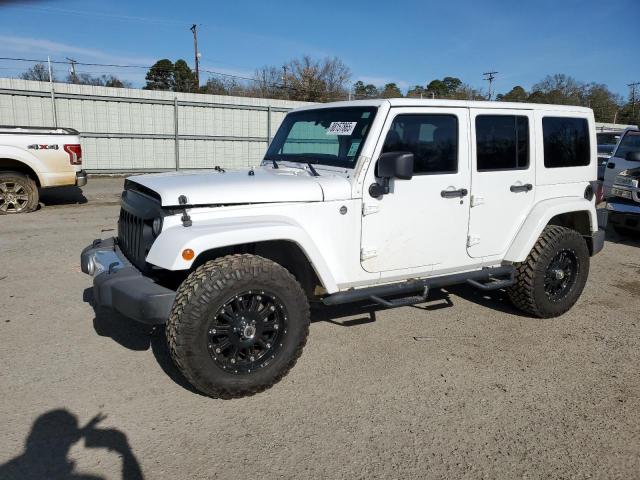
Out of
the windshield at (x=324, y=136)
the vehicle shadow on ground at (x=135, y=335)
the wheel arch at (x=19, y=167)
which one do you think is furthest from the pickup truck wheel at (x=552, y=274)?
the wheel arch at (x=19, y=167)

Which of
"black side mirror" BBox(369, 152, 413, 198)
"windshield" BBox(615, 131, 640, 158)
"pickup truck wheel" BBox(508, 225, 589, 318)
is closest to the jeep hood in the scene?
"black side mirror" BBox(369, 152, 413, 198)

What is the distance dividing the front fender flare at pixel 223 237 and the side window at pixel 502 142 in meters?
1.82

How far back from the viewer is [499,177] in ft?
14.6

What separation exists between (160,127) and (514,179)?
14.5 m

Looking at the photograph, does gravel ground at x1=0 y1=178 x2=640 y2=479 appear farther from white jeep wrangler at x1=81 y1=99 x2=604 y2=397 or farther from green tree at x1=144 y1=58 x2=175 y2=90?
green tree at x1=144 y1=58 x2=175 y2=90

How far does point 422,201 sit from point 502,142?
3.53ft

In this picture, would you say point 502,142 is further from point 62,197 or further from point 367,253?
point 62,197

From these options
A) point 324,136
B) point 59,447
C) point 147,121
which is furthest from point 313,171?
point 147,121

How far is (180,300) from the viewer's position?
10.2ft

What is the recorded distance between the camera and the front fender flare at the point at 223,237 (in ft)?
9.96

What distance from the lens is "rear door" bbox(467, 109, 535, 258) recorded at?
4.34m

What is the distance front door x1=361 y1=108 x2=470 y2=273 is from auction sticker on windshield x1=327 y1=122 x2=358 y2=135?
0.98 ft

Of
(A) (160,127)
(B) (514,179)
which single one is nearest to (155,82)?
(A) (160,127)

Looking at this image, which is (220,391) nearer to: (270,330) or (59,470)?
(270,330)
